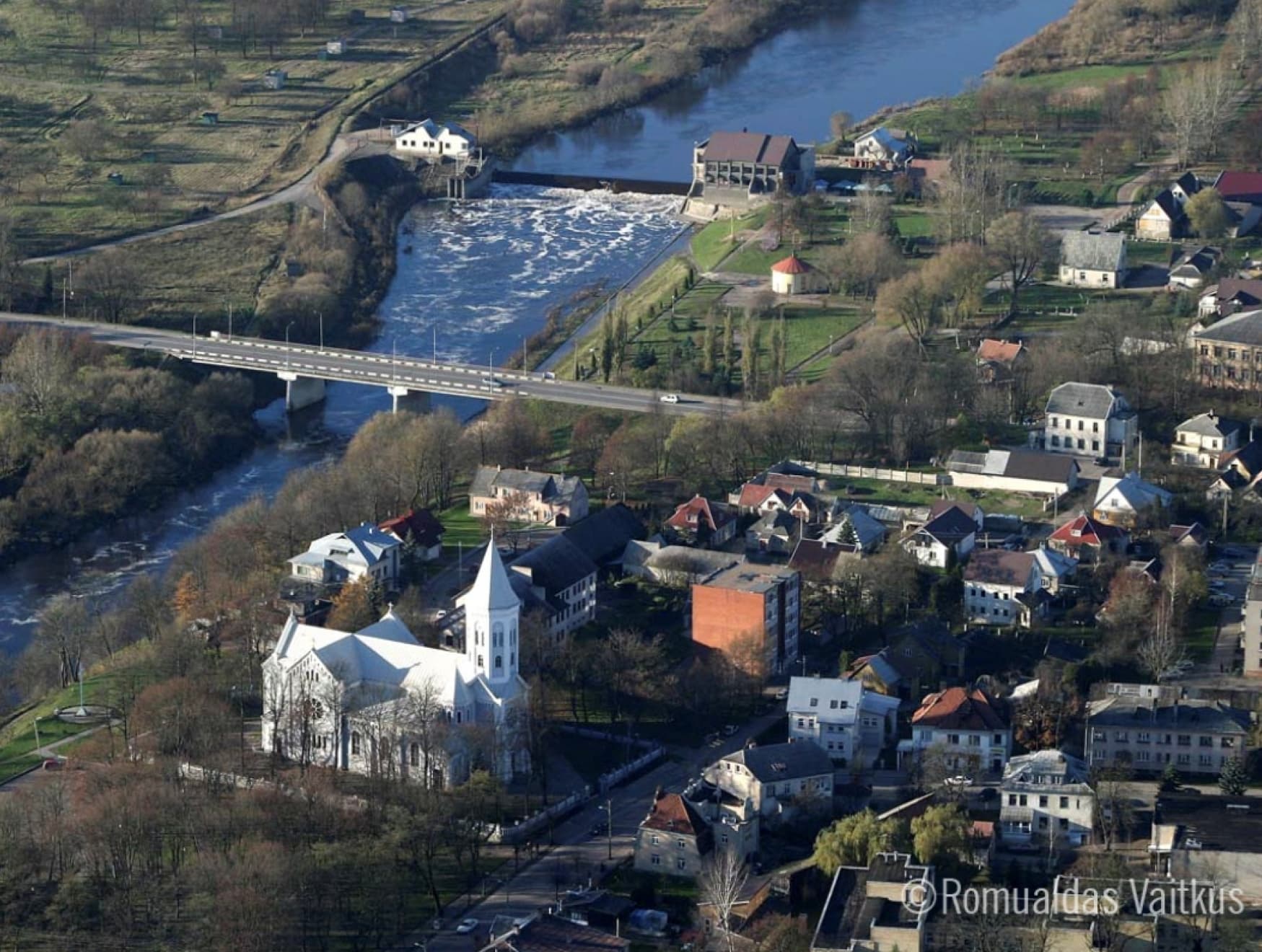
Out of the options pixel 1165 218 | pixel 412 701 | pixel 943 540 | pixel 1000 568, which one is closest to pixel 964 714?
pixel 1000 568

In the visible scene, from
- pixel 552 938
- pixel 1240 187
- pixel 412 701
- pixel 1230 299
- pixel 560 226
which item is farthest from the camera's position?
pixel 560 226

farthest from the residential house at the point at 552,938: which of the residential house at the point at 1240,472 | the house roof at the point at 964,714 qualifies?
the residential house at the point at 1240,472

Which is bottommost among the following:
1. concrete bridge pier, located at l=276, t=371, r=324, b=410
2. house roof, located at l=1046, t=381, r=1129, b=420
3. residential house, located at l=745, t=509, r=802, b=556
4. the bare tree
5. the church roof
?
concrete bridge pier, located at l=276, t=371, r=324, b=410

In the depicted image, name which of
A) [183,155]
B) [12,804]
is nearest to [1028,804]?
[12,804]

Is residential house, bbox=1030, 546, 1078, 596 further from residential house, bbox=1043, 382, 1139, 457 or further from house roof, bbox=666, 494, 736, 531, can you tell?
residential house, bbox=1043, 382, 1139, 457

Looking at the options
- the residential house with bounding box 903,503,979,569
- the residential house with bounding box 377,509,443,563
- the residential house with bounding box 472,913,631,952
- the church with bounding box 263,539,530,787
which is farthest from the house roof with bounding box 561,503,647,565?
the residential house with bounding box 472,913,631,952

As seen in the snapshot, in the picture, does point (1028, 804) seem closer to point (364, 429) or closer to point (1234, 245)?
point (364, 429)

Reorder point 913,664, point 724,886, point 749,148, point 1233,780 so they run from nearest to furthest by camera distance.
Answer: point 724,886 < point 1233,780 < point 913,664 < point 749,148

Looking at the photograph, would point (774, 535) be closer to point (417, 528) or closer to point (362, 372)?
point (417, 528)
